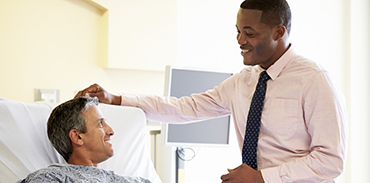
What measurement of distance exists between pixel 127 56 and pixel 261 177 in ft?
5.78

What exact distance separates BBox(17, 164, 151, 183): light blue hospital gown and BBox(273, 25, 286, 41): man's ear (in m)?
0.81

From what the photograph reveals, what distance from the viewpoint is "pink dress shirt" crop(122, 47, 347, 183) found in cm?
144

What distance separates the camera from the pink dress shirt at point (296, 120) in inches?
56.8

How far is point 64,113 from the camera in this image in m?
1.55

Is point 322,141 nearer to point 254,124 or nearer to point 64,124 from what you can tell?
point 254,124

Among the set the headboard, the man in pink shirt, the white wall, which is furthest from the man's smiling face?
the white wall

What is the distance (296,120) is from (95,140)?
2.63ft

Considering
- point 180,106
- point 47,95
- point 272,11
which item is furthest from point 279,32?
point 47,95

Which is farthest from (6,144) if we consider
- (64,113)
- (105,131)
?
(105,131)

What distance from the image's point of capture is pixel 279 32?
1.61 metres

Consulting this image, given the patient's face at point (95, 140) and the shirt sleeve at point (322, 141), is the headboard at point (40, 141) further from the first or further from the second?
the shirt sleeve at point (322, 141)

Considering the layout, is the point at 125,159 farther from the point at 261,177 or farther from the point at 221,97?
the point at 261,177

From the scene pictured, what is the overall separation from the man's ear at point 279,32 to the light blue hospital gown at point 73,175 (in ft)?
2.66

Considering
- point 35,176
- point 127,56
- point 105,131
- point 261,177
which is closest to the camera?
point 35,176
